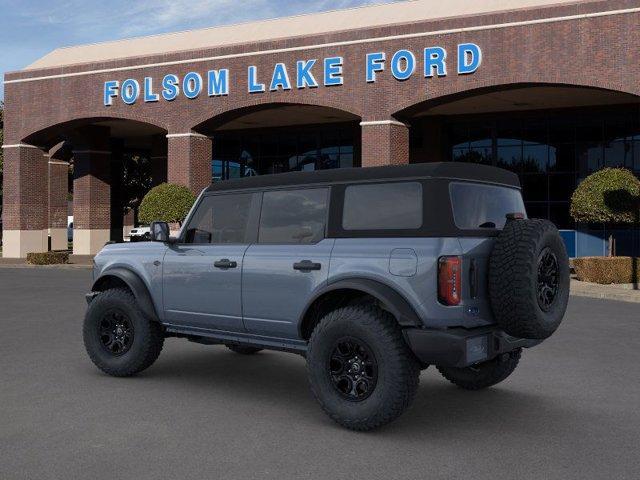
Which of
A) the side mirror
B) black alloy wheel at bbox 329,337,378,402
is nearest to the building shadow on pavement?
black alloy wheel at bbox 329,337,378,402

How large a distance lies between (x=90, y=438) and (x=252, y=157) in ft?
120

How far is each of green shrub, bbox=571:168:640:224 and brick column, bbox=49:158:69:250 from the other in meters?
28.2

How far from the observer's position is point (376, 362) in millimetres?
5785

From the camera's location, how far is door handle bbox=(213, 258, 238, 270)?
22.8 feet

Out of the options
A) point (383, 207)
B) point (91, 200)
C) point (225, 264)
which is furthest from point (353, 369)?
point (91, 200)

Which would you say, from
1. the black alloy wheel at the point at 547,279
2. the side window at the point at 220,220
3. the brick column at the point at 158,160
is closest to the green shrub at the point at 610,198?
the black alloy wheel at the point at 547,279

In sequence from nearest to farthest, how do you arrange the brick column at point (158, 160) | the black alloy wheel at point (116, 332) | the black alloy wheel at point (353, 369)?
1. the black alloy wheel at point (353, 369)
2. the black alloy wheel at point (116, 332)
3. the brick column at point (158, 160)

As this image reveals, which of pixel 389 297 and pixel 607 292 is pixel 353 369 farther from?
pixel 607 292

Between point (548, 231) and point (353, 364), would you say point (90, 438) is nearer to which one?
point (353, 364)

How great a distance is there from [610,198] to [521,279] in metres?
18.3

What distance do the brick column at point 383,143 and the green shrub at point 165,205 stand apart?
717 cm

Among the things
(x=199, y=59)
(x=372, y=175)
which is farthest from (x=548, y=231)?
(x=199, y=59)

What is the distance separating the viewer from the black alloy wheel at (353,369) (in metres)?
5.87

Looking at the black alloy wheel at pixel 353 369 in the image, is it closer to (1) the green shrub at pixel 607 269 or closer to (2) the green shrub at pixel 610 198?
(1) the green shrub at pixel 607 269
